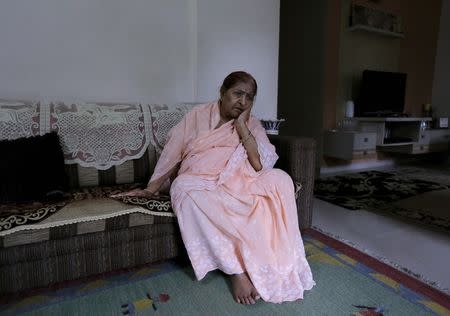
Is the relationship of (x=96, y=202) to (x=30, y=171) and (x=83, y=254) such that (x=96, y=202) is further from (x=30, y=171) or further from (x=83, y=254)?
(x=30, y=171)

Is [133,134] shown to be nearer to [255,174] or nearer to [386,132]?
[255,174]

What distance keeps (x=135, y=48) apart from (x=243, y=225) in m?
1.55

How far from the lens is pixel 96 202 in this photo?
1.35 m

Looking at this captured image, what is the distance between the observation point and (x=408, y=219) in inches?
88.6

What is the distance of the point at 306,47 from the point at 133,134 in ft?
9.84

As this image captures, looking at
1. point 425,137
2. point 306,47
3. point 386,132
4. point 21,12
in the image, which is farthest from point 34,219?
point 425,137

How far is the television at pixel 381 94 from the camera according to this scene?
391cm

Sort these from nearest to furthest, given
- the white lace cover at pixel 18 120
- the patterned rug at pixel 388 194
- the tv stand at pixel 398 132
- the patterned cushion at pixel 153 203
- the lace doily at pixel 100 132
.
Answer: the patterned cushion at pixel 153 203, the white lace cover at pixel 18 120, the lace doily at pixel 100 132, the patterned rug at pixel 388 194, the tv stand at pixel 398 132

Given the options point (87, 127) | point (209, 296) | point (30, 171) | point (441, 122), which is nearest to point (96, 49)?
point (87, 127)

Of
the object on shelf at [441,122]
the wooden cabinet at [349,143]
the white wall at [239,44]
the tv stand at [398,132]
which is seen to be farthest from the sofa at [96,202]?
the object on shelf at [441,122]

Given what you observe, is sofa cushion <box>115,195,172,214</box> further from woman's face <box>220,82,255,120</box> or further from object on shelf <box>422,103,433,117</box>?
object on shelf <box>422,103,433,117</box>

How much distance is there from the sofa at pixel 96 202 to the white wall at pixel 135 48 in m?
0.34

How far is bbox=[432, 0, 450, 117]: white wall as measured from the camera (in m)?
4.61

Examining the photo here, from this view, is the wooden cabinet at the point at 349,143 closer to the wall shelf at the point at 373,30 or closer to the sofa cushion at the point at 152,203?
the wall shelf at the point at 373,30
